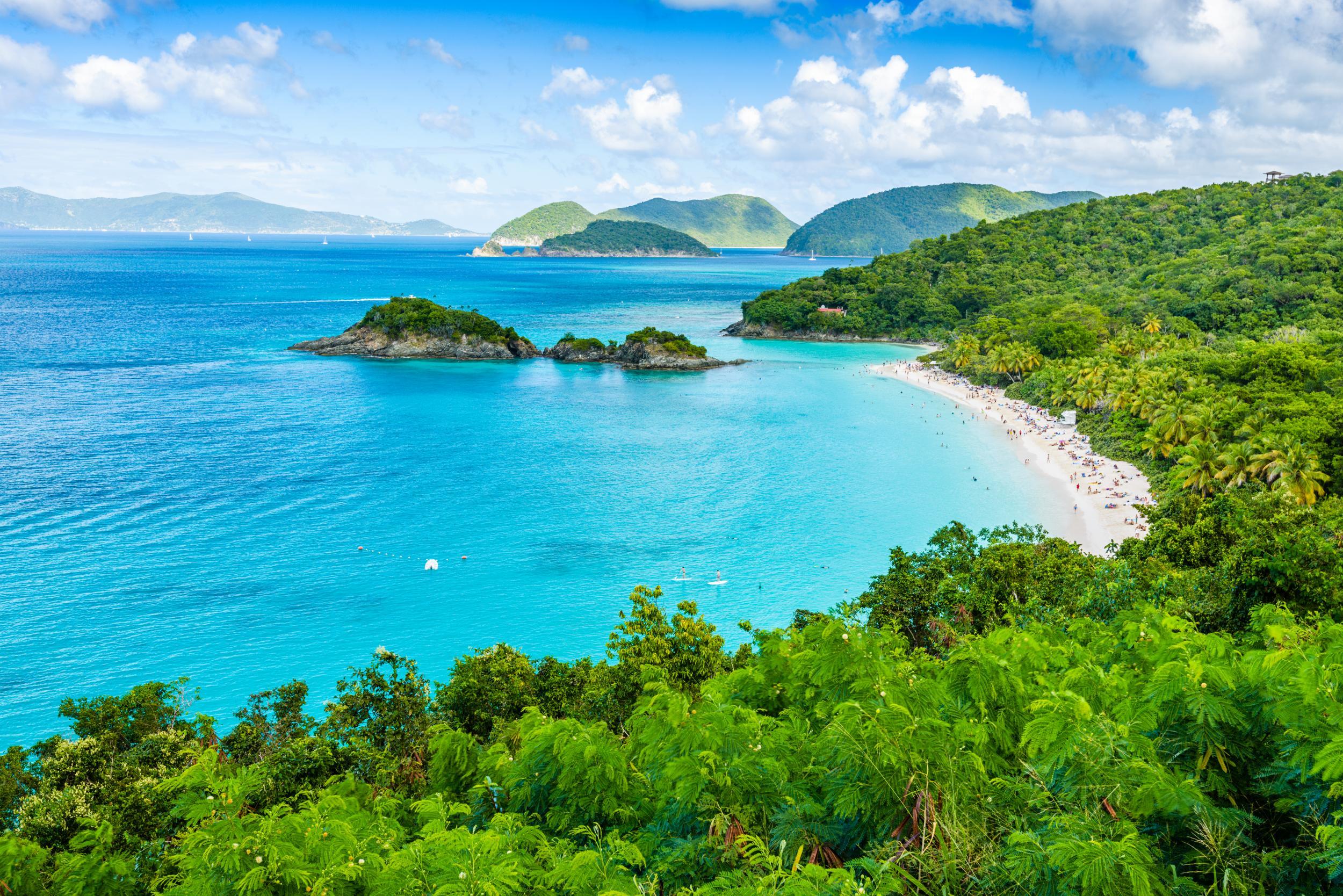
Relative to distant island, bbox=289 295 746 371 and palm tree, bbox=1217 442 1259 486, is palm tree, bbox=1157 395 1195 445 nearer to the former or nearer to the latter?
palm tree, bbox=1217 442 1259 486

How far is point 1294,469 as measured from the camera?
37594 mm

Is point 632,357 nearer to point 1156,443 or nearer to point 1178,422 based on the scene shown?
point 1156,443

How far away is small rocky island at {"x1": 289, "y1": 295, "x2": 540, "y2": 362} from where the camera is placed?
322ft

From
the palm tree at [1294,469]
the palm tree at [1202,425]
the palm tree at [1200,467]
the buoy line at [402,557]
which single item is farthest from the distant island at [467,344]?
the palm tree at [1294,469]

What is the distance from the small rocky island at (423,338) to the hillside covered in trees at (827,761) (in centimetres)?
7804

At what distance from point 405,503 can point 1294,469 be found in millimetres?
48961

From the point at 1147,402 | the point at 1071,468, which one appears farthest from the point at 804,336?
the point at 1071,468

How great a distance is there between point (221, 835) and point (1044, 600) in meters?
Answer: 22.3

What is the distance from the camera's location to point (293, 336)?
Result: 351 ft

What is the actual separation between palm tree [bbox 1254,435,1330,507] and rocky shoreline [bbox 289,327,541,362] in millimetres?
81837

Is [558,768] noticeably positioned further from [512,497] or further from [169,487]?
[169,487]

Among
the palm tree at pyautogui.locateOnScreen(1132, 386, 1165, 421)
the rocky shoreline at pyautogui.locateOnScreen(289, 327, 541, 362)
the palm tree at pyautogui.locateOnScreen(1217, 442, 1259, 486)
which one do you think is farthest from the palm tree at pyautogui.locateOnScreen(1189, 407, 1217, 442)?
the rocky shoreline at pyautogui.locateOnScreen(289, 327, 541, 362)

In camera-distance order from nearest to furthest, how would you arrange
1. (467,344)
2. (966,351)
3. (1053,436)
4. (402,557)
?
(402,557) < (1053,436) < (966,351) < (467,344)

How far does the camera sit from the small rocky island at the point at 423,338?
9825cm
